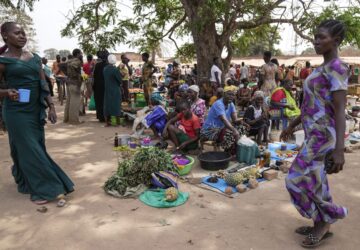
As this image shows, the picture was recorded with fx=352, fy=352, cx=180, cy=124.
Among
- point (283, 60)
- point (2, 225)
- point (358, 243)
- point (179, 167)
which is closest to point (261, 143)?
point (179, 167)

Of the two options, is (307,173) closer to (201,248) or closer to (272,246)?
(272,246)

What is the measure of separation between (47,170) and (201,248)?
1.89 metres

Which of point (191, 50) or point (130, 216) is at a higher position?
point (191, 50)

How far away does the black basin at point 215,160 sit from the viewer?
194 inches

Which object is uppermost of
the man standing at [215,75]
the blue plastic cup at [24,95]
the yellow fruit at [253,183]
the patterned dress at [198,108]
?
the man standing at [215,75]

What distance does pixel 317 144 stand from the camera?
2639 mm

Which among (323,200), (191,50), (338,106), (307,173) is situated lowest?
(323,200)

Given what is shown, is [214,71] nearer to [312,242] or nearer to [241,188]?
[241,188]

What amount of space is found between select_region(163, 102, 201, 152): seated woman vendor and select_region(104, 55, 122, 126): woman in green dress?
2.67m

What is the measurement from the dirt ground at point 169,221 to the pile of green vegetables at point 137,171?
184mm

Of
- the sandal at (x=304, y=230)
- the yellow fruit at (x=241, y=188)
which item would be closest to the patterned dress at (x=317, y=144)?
the sandal at (x=304, y=230)

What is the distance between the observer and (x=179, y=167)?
4688 millimetres

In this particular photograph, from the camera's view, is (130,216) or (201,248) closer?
(201,248)

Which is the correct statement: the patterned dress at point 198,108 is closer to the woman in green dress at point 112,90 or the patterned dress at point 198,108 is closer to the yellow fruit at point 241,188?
the yellow fruit at point 241,188
